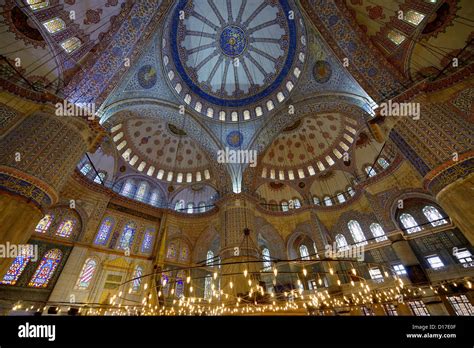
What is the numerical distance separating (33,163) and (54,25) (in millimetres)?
6240

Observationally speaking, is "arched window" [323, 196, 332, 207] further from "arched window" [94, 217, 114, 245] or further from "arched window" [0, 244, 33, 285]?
"arched window" [0, 244, 33, 285]

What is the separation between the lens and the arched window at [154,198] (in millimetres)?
16047

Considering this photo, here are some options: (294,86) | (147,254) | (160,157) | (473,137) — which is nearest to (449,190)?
(473,137)

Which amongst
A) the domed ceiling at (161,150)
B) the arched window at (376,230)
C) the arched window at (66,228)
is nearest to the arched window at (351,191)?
the arched window at (376,230)

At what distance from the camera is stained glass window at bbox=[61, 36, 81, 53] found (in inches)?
328

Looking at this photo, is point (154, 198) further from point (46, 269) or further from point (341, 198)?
point (341, 198)

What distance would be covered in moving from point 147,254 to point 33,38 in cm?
1258

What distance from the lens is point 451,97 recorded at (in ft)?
23.4

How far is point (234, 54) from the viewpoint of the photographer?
1448cm

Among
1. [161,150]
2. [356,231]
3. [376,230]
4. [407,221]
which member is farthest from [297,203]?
[161,150]

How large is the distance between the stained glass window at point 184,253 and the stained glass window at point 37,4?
48.4 feet

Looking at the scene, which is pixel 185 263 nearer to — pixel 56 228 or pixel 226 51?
pixel 56 228

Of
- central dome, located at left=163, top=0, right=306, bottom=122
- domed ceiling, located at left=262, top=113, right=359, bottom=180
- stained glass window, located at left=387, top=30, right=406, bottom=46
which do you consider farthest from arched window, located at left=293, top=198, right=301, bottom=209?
stained glass window, located at left=387, top=30, right=406, bottom=46
